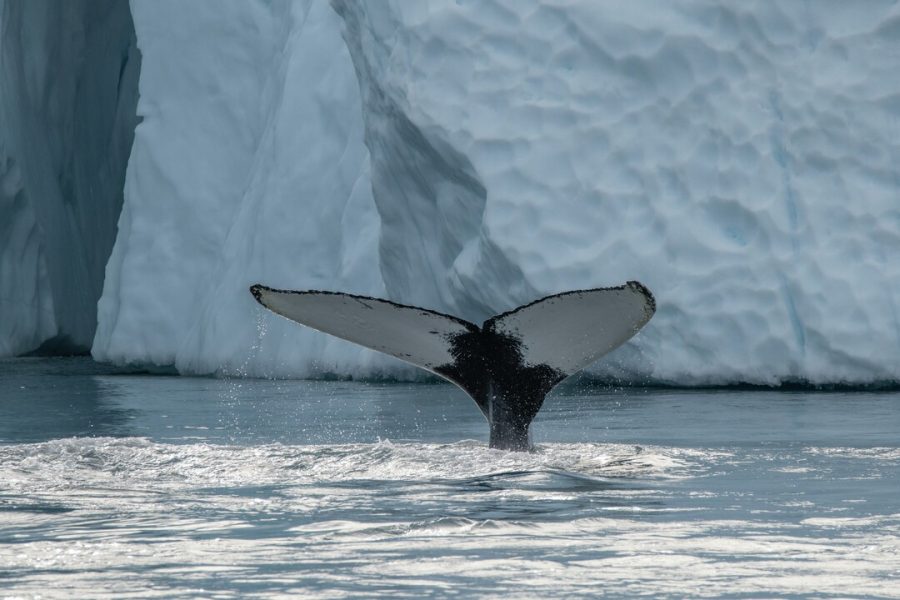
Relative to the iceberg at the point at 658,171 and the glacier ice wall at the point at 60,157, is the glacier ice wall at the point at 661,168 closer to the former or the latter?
the iceberg at the point at 658,171

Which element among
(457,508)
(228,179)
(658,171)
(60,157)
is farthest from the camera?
(60,157)

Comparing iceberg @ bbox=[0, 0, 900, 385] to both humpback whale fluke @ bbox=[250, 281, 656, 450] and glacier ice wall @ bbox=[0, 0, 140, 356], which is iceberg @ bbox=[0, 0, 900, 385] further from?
glacier ice wall @ bbox=[0, 0, 140, 356]

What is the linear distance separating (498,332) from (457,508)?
1.27 meters

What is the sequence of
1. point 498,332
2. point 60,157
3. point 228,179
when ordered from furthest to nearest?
point 60,157 → point 228,179 → point 498,332

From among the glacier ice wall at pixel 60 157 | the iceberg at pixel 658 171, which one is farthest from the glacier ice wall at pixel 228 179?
the glacier ice wall at pixel 60 157

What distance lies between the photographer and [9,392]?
15.8 m

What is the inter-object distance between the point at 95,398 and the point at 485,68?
4854 mm

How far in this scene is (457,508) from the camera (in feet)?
18.4

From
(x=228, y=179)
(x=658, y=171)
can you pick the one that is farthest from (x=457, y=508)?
(x=228, y=179)

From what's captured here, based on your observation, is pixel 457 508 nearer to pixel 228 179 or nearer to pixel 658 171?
pixel 658 171

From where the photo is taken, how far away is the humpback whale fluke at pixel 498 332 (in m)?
6.40

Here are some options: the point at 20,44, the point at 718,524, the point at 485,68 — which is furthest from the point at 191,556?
the point at 20,44

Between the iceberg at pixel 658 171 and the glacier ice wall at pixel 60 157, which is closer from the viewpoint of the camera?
the iceberg at pixel 658 171

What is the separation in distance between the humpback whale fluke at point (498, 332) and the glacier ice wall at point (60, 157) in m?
19.6
